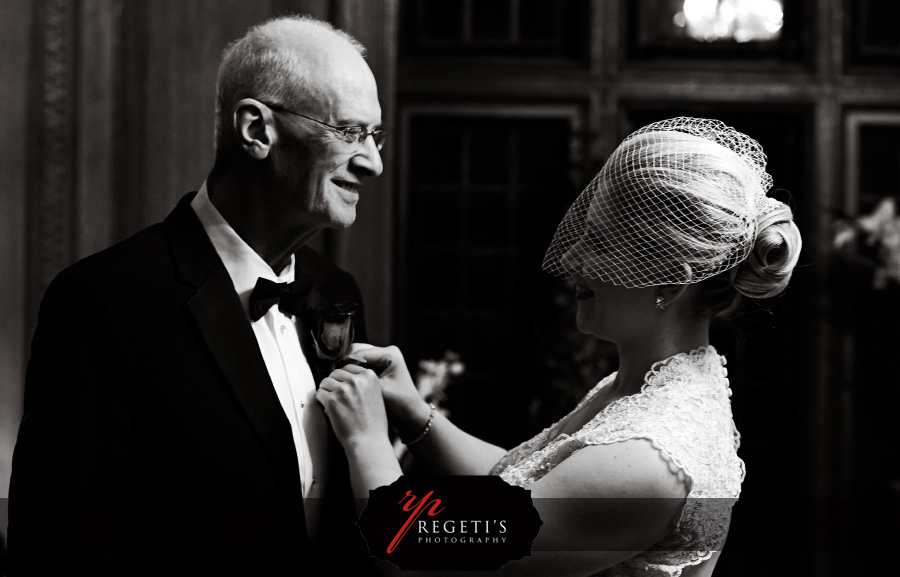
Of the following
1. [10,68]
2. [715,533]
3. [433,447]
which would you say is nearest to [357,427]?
[433,447]

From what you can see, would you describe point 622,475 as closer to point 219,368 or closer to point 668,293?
point 668,293

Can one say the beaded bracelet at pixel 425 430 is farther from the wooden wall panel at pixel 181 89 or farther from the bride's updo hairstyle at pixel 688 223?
the wooden wall panel at pixel 181 89

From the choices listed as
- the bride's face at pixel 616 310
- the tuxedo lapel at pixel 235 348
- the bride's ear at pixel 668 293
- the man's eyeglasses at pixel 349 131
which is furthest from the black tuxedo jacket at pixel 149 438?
the bride's ear at pixel 668 293

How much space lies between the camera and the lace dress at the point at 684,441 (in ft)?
5.25

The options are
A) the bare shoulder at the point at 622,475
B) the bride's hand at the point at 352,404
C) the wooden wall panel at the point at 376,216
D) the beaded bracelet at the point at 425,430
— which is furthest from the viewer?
the wooden wall panel at the point at 376,216

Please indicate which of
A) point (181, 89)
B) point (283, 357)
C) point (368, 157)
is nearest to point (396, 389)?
point (283, 357)

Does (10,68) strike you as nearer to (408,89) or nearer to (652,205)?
(408,89)

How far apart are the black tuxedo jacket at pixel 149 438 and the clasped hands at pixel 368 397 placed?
104 millimetres

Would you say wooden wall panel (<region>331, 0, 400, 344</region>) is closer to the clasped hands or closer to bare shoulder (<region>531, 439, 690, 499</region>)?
the clasped hands

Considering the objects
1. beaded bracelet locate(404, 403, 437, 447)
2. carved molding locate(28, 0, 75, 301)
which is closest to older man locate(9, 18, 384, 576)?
beaded bracelet locate(404, 403, 437, 447)

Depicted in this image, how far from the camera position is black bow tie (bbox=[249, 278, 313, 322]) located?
5.97 feet

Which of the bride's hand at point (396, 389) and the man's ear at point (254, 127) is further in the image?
the bride's hand at point (396, 389)

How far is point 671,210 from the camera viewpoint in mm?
1658

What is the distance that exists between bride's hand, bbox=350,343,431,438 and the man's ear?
17.5 inches
